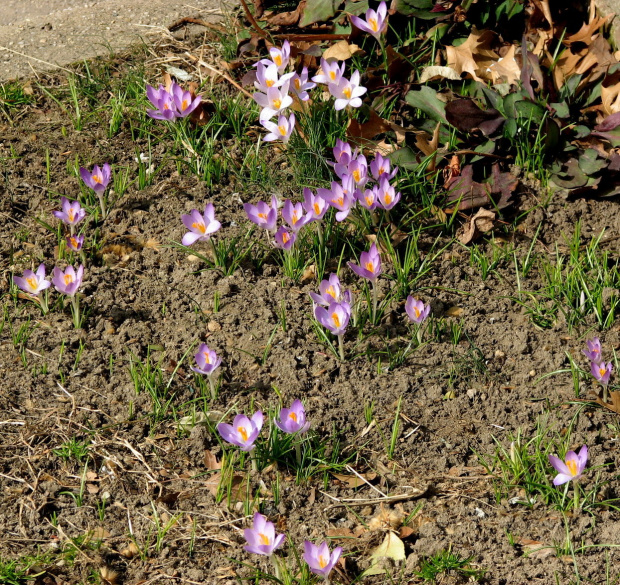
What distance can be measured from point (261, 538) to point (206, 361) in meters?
0.66

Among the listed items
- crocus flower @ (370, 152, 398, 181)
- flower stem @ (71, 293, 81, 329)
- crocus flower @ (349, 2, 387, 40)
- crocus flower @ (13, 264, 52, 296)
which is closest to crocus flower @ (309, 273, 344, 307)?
crocus flower @ (370, 152, 398, 181)

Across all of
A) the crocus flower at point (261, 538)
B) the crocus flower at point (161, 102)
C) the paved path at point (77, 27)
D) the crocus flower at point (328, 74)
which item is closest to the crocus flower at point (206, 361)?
the crocus flower at point (261, 538)

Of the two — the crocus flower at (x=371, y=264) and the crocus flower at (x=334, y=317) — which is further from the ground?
the crocus flower at (x=371, y=264)

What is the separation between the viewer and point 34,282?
2.86 meters

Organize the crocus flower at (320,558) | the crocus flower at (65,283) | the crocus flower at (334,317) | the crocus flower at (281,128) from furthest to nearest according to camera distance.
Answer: the crocus flower at (281,128) → the crocus flower at (65,283) → the crocus flower at (334,317) → the crocus flower at (320,558)

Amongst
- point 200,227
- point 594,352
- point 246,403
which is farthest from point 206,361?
point 594,352

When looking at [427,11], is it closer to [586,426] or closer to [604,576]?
[586,426]

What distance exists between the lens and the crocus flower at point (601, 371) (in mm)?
2469

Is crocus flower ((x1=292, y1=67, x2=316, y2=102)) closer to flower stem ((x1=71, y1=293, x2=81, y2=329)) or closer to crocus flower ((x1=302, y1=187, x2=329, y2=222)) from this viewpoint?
crocus flower ((x1=302, y1=187, x2=329, y2=222))

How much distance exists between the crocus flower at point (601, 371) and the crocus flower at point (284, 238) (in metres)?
1.09

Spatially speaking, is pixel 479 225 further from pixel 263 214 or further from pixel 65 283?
pixel 65 283

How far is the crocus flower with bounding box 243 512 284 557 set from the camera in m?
2.07

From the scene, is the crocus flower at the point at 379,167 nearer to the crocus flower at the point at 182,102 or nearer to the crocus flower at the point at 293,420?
the crocus flower at the point at 182,102

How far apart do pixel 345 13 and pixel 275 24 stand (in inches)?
16.0
